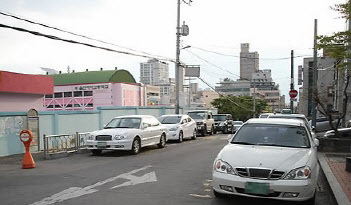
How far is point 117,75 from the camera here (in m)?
53.2

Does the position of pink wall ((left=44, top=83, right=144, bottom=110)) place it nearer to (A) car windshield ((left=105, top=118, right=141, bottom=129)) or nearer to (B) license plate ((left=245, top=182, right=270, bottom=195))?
(A) car windshield ((left=105, top=118, right=141, bottom=129))

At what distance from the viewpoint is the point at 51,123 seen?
16.2 meters

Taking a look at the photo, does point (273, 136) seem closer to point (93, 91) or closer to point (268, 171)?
point (268, 171)

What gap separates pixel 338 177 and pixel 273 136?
2260mm

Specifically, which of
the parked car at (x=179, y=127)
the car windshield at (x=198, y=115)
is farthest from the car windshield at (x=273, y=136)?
the car windshield at (x=198, y=115)

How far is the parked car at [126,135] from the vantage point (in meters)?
12.9

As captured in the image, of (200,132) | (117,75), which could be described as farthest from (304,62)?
(200,132)

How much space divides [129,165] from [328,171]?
219 inches

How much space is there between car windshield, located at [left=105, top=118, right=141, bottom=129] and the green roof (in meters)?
36.9

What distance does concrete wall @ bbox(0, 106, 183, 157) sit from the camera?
1383cm

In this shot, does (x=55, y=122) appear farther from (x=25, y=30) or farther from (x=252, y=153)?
(x=252, y=153)

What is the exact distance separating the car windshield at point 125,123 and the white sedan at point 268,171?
25.5 feet

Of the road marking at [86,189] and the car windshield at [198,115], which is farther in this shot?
the car windshield at [198,115]

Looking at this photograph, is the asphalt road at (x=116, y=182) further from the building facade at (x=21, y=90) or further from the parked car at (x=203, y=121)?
the parked car at (x=203, y=121)
